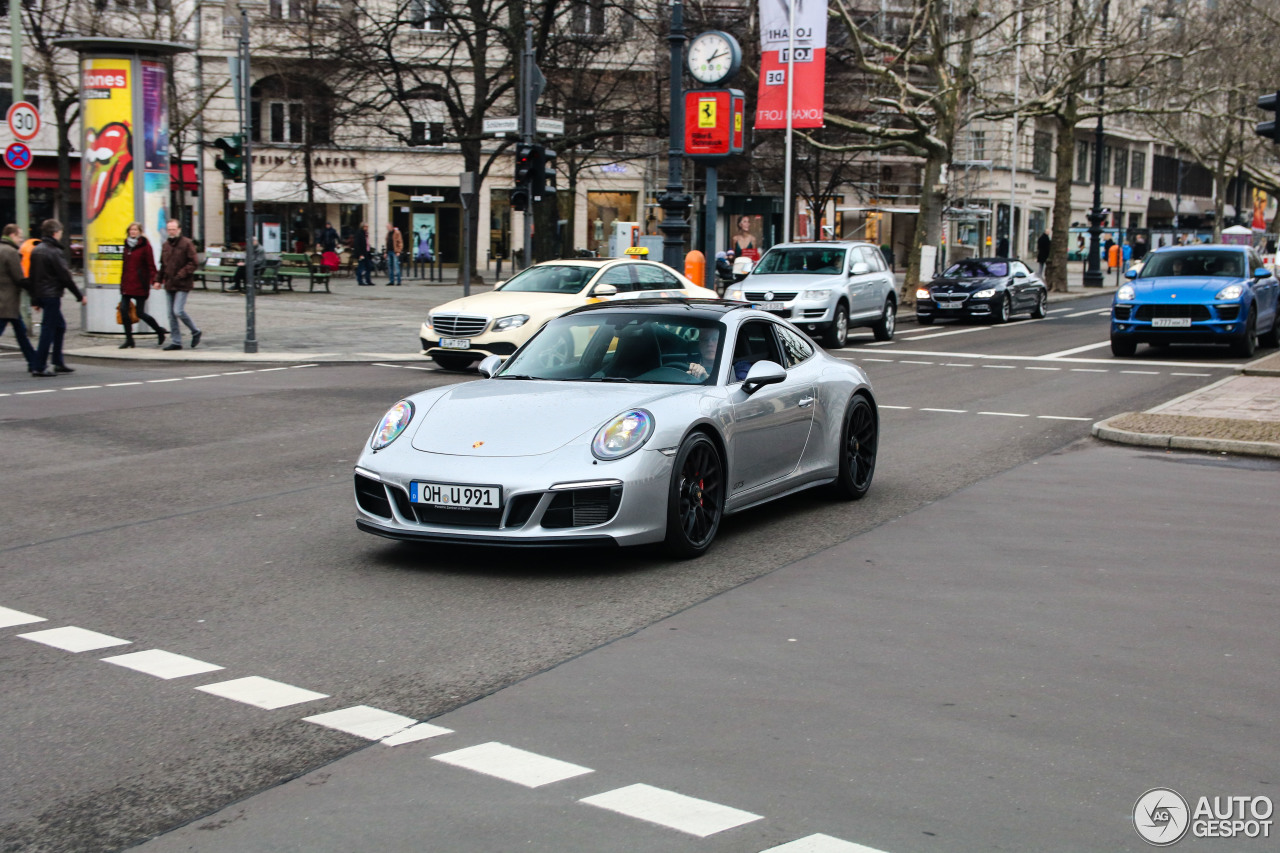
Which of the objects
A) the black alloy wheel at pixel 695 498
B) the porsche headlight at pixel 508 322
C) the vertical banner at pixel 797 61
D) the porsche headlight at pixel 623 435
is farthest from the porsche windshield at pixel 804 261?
the porsche headlight at pixel 623 435

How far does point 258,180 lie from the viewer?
5841 centimetres

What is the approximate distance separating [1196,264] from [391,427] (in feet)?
58.0

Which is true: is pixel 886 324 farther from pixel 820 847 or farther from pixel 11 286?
pixel 820 847

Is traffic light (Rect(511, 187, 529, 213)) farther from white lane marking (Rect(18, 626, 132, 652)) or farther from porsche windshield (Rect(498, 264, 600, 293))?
white lane marking (Rect(18, 626, 132, 652))

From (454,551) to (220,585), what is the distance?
1333 mm

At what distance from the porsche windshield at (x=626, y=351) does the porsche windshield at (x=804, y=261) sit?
17.1 metres

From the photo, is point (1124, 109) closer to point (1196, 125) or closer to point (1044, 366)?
point (1044, 366)

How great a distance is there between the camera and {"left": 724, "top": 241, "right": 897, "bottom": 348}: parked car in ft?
79.0

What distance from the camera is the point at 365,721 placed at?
16.0ft

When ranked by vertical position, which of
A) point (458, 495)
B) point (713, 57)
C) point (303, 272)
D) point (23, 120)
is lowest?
point (458, 495)

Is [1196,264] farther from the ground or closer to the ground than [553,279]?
farther from the ground

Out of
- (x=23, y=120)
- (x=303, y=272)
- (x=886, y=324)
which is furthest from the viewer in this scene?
(x=303, y=272)

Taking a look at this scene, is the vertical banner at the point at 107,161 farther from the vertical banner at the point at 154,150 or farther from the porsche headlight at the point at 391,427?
the porsche headlight at the point at 391,427

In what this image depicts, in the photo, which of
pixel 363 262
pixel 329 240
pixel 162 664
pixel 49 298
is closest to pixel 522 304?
pixel 49 298
